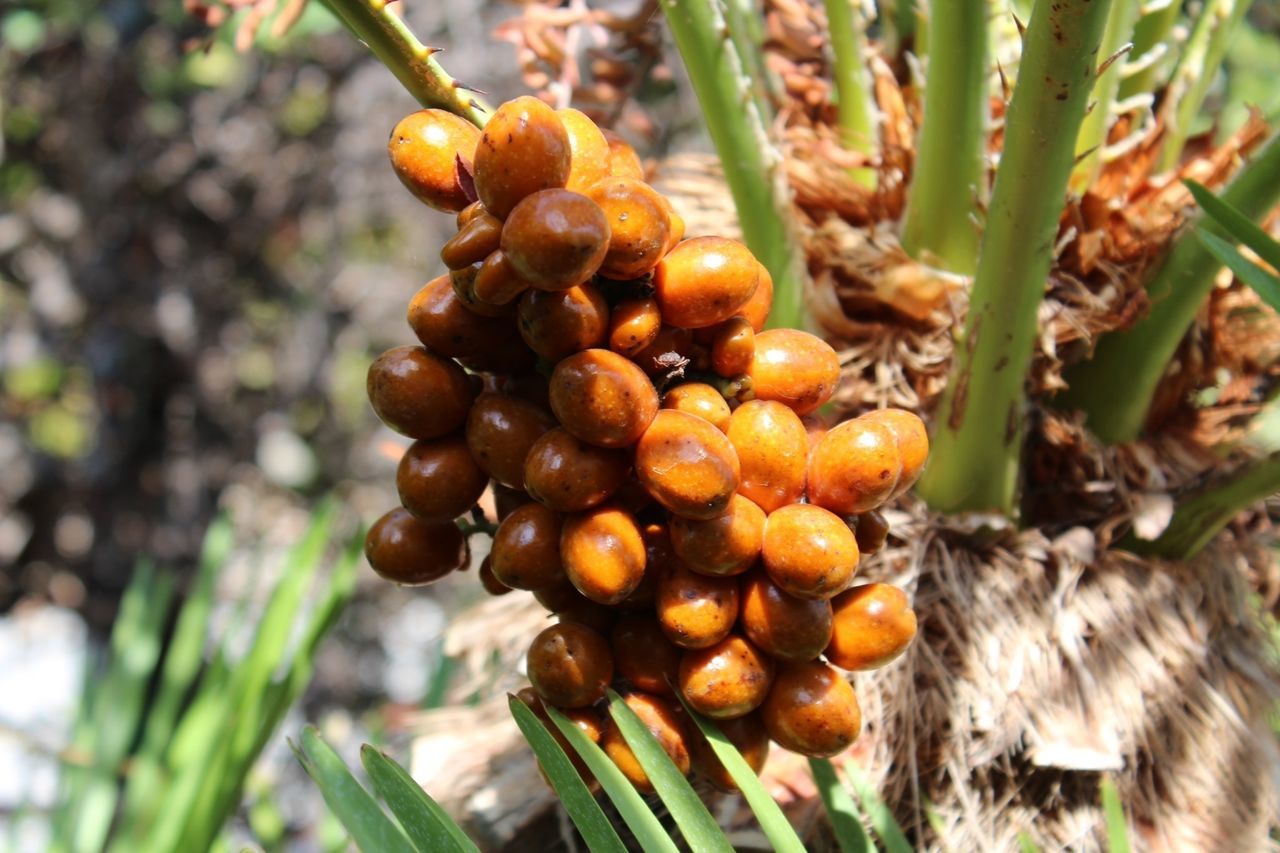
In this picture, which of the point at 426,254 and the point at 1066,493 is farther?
the point at 426,254

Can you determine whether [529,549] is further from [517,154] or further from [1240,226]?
[1240,226]

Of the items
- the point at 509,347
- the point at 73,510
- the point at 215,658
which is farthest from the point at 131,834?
the point at 73,510

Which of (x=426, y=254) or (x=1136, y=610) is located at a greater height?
(x=1136, y=610)

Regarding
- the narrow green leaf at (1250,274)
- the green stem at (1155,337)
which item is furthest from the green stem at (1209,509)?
the narrow green leaf at (1250,274)

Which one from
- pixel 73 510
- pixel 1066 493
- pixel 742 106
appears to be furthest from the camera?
pixel 73 510

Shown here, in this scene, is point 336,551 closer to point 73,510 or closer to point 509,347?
point 73,510

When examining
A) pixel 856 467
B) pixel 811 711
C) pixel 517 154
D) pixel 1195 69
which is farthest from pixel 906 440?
pixel 1195 69
